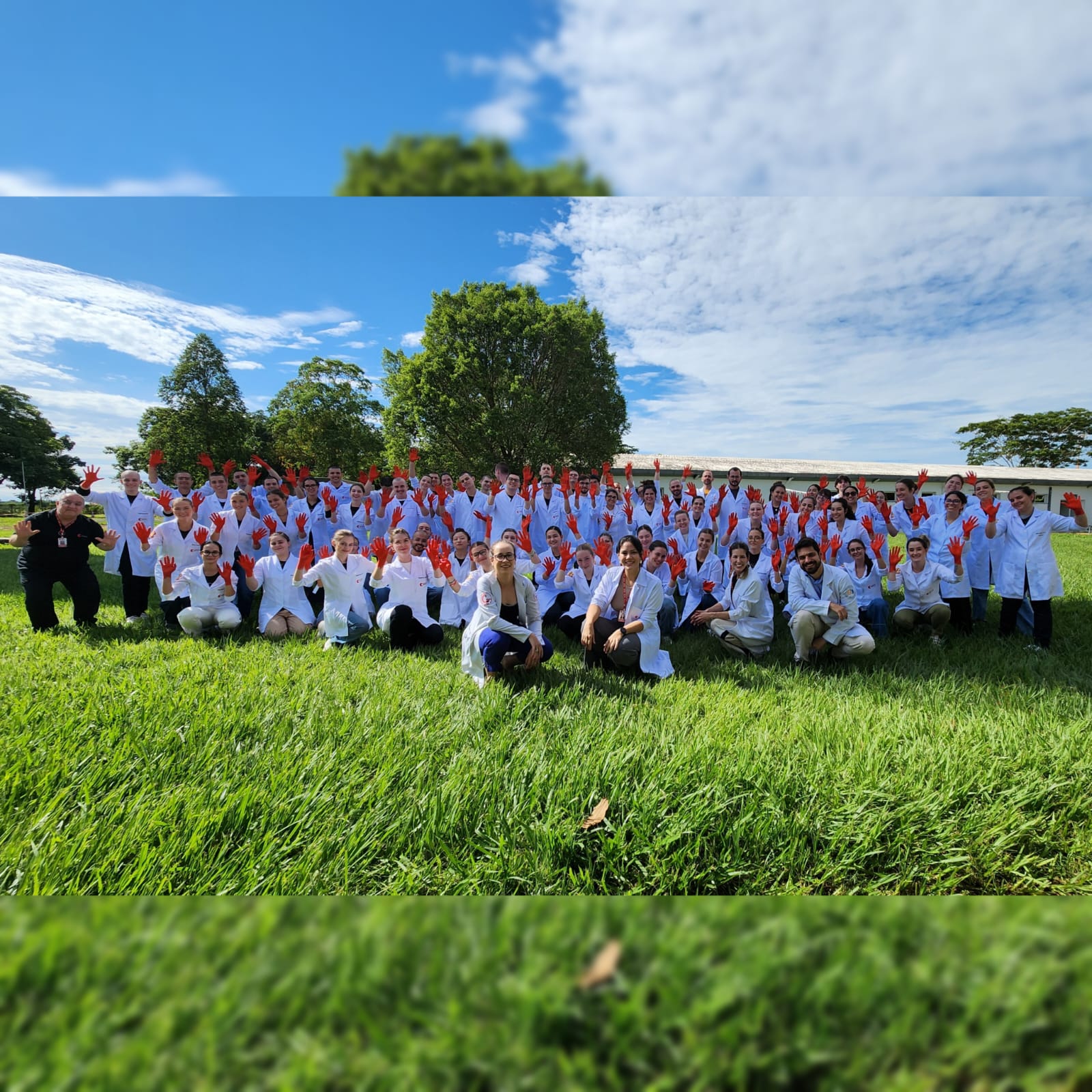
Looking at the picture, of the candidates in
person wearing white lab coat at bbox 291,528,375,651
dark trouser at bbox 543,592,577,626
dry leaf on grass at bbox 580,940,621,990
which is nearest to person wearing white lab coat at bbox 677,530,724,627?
dark trouser at bbox 543,592,577,626

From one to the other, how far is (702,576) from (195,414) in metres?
16.1

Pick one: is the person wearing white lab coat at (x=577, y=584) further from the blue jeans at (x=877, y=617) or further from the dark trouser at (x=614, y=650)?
the blue jeans at (x=877, y=617)

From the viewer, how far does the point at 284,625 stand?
6398 millimetres

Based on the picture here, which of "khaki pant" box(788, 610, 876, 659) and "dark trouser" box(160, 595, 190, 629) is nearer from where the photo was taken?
"khaki pant" box(788, 610, 876, 659)

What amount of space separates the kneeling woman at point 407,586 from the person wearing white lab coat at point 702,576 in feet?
10.8

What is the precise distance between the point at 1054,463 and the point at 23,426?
2324cm

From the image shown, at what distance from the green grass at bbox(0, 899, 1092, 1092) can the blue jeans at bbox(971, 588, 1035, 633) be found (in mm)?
6584

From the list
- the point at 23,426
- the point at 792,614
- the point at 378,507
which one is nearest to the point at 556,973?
the point at 792,614

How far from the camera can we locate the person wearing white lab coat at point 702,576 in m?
7.53

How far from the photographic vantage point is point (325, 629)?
5.96m

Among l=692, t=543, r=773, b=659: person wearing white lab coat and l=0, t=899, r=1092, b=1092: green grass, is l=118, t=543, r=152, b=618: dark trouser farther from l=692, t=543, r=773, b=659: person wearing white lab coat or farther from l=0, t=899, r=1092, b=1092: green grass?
l=692, t=543, r=773, b=659: person wearing white lab coat

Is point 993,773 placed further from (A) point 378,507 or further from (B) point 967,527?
(A) point 378,507

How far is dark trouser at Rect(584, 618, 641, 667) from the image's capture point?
504 cm

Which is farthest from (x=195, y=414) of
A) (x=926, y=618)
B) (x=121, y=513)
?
(x=926, y=618)
